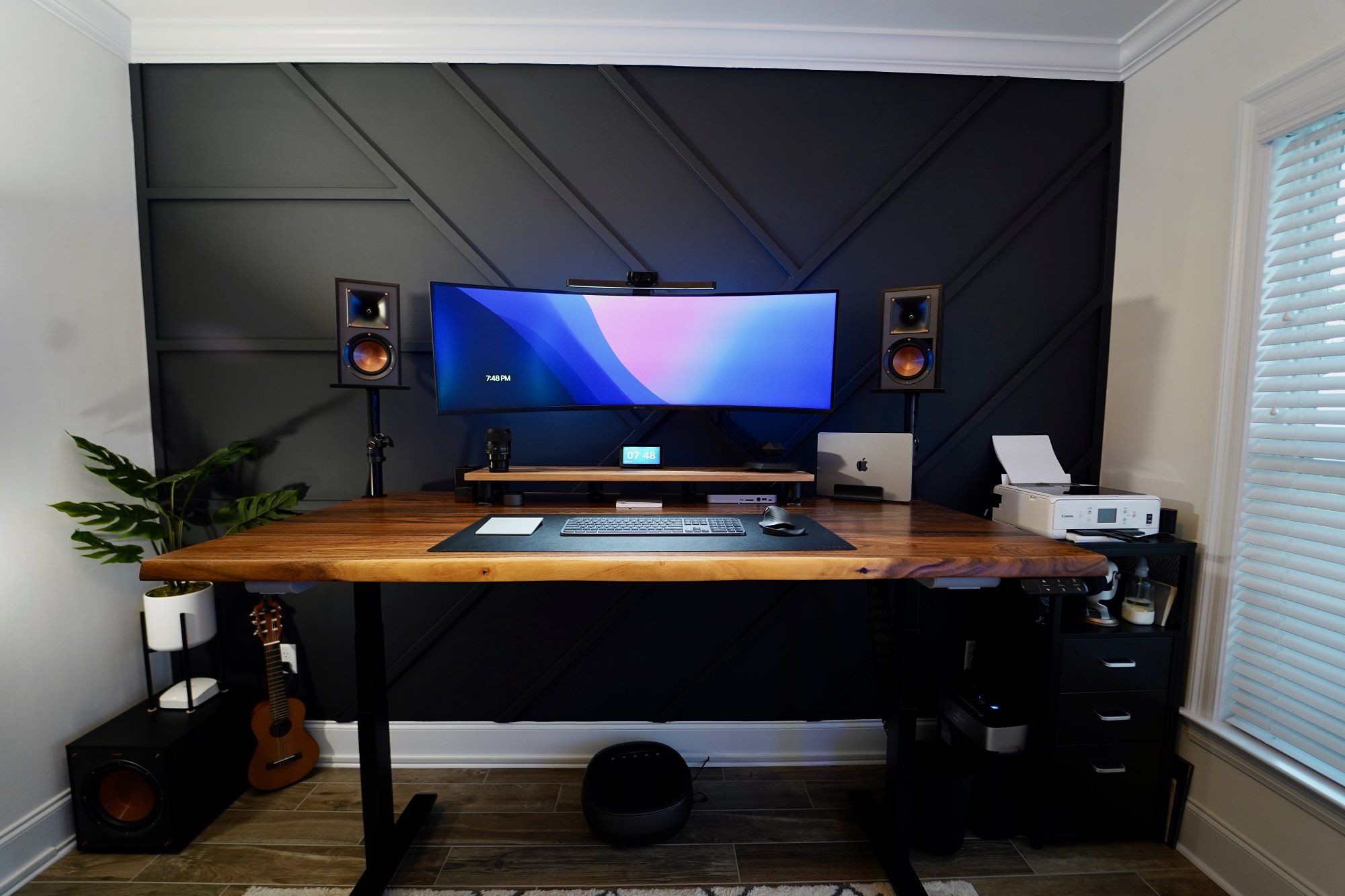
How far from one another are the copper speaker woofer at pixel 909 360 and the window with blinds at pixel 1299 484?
85 cm

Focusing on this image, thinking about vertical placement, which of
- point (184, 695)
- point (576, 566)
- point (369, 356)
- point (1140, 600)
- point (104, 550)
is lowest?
point (184, 695)

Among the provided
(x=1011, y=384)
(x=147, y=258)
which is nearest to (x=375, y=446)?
(x=147, y=258)

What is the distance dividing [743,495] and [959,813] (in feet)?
3.58

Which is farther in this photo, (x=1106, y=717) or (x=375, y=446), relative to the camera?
(x=375, y=446)

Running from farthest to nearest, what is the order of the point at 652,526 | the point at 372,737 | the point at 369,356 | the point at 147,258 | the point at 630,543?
the point at 147,258
the point at 369,356
the point at 372,737
the point at 652,526
the point at 630,543

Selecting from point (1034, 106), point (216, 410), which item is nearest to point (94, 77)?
point (216, 410)

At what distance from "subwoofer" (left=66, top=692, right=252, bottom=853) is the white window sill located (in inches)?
117

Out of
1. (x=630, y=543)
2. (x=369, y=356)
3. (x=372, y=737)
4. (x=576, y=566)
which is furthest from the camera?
(x=369, y=356)

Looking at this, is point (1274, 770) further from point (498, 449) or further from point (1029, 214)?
point (498, 449)

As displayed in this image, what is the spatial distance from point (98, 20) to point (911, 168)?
8.79ft

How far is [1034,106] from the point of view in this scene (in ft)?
6.26

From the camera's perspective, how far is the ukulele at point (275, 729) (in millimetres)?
1700

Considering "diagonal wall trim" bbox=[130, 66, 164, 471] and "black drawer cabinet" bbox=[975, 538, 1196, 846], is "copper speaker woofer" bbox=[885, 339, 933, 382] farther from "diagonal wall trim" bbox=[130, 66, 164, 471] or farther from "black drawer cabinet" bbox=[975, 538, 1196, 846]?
"diagonal wall trim" bbox=[130, 66, 164, 471]

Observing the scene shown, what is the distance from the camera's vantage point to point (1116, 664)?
61.4 inches
